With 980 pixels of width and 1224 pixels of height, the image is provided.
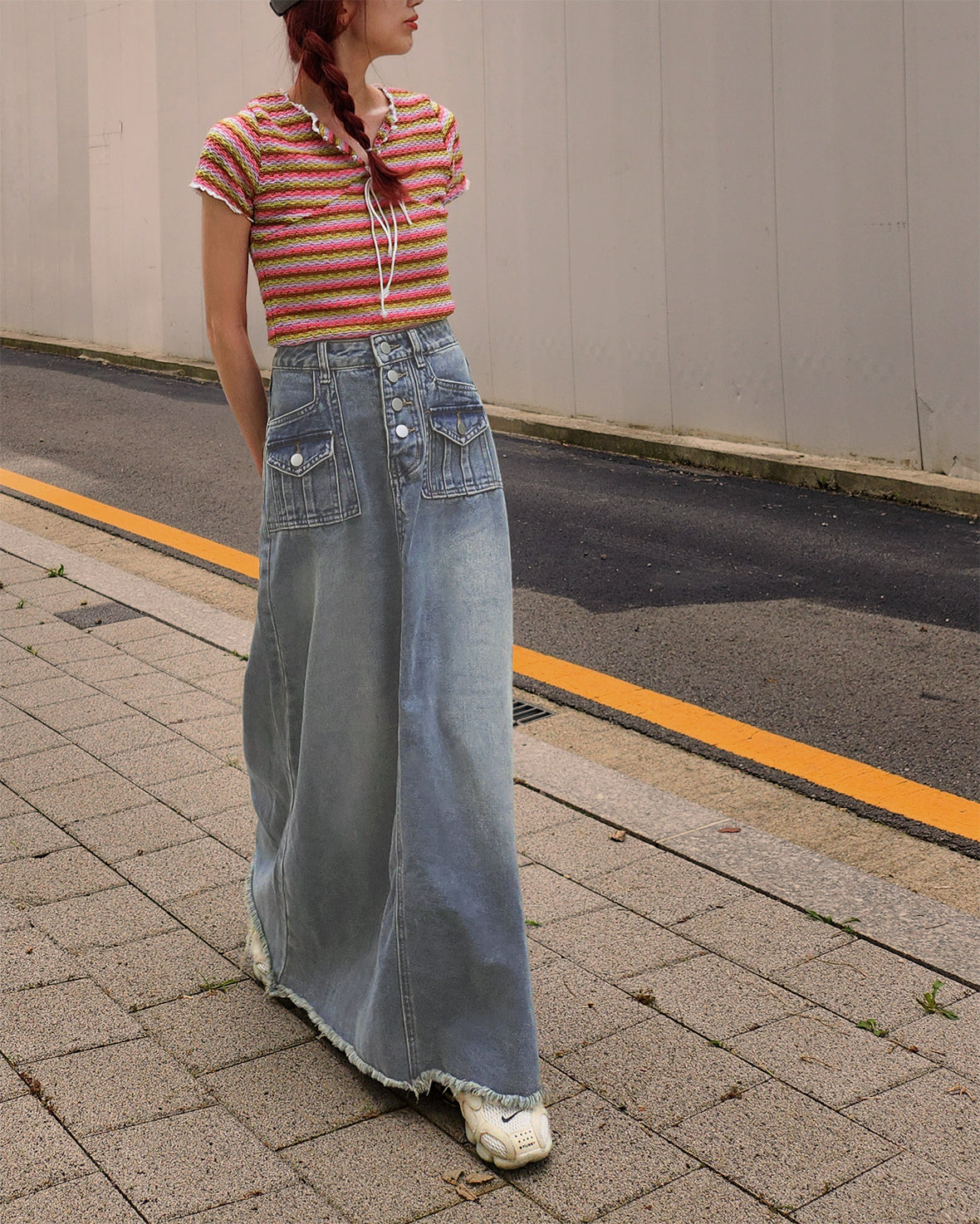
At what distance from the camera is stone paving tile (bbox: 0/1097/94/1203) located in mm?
2436

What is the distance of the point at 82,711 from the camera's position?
187 inches

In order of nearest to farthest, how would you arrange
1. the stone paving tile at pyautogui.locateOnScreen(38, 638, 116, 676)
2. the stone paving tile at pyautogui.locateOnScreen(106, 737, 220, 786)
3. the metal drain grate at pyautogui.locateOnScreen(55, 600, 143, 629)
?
the stone paving tile at pyautogui.locateOnScreen(106, 737, 220, 786)
the stone paving tile at pyautogui.locateOnScreen(38, 638, 116, 676)
the metal drain grate at pyautogui.locateOnScreen(55, 600, 143, 629)

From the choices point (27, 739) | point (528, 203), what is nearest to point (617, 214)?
point (528, 203)

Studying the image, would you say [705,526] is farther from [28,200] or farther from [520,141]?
[28,200]

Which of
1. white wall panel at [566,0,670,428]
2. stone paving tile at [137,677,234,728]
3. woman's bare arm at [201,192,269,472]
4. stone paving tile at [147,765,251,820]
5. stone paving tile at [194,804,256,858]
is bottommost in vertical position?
stone paving tile at [194,804,256,858]

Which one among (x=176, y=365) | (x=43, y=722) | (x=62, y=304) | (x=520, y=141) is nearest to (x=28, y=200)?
(x=62, y=304)

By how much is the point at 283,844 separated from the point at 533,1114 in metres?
0.73

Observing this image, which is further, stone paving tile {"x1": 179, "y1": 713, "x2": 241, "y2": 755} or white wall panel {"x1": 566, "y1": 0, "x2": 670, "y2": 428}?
white wall panel {"x1": 566, "y1": 0, "x2": 670, "y2": 428}

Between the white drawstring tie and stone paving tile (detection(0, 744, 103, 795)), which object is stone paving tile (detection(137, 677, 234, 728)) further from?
the white drawstring tie

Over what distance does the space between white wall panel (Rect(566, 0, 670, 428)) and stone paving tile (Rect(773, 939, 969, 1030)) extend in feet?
21.9

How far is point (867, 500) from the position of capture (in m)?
8.13

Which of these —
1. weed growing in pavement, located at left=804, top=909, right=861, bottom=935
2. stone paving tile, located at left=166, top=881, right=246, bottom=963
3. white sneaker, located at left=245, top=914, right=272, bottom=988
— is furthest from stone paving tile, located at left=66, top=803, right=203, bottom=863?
weed growing in pavement, located at left=804, top=909, right=861, bottom=935

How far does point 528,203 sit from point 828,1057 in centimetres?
821

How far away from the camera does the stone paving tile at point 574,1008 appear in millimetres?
2914
